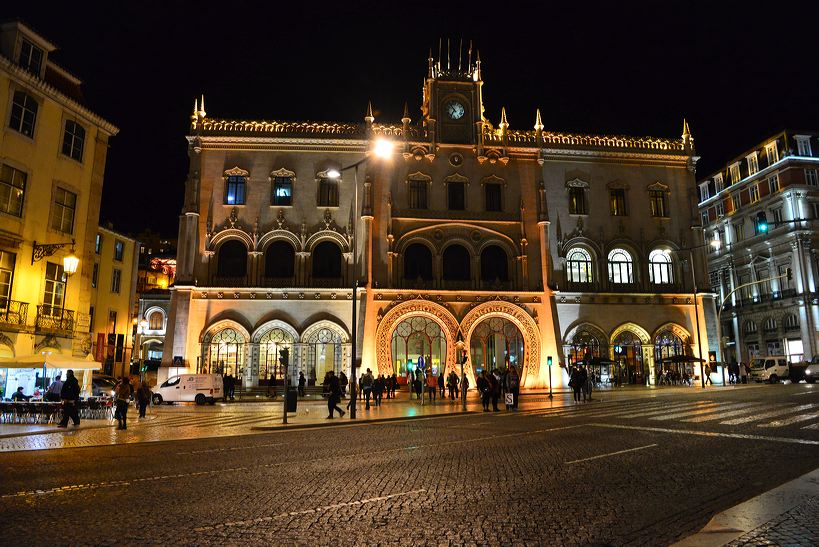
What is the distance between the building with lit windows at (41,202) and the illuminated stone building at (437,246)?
929 centimetres

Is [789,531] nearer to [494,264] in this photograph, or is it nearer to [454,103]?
[494,264]

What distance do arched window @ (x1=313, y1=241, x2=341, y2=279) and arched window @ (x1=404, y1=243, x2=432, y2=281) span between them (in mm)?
4609

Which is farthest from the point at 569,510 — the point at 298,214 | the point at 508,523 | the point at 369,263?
the point at 298,214

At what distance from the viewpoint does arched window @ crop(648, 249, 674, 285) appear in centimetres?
4138

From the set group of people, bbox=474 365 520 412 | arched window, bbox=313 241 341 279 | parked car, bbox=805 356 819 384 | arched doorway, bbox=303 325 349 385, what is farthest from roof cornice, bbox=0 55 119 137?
parked car, bbox=805 356 819 384

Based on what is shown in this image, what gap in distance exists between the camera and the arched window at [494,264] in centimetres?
3975

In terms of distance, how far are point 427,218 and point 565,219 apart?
32.8 feet

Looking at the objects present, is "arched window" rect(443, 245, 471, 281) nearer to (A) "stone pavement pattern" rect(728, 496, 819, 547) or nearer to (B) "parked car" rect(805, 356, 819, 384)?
(B) "parked car" rect(805, 356, 819, 384)

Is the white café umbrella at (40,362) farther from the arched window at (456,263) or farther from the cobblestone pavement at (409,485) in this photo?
the arched window at (456,263)

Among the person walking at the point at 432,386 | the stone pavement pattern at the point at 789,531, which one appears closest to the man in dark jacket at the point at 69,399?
the person walking at the point at 432,386

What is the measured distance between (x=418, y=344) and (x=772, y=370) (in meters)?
29.8

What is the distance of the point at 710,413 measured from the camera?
1909 centimetres

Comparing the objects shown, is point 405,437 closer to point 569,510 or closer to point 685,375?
point 569,510

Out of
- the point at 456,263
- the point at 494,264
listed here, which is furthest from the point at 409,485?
the point at 494,264
